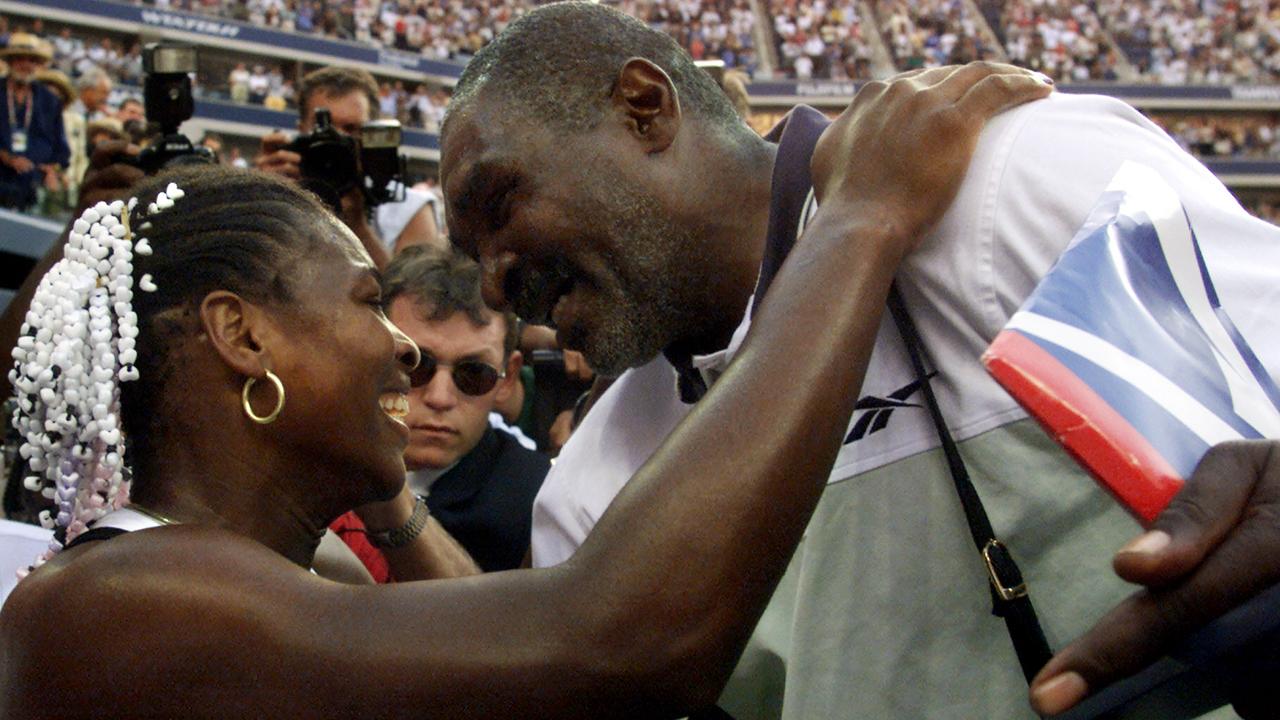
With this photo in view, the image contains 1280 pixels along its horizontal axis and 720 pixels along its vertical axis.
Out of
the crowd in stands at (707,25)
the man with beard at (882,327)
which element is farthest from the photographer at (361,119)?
the crowd in stands at (707,25)

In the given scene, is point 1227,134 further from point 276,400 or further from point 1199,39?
point 276,400

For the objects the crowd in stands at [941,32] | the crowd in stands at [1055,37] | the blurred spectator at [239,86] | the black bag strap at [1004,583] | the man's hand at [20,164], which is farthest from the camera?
the crowd in stands at [1055,37]

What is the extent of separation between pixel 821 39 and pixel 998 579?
109ft

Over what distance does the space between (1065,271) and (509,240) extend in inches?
44.9

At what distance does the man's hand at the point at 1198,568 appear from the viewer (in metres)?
0.97

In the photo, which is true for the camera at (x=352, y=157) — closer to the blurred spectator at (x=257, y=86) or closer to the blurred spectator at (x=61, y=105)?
the blurred spectator at (x=61, y=105)

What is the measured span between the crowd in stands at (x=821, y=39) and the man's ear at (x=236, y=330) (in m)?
31.3

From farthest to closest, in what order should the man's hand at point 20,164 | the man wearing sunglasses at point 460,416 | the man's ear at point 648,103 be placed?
1. the man's hand at point 20,164
2. the man wearing sunglasses at point 460,416
3. the man's ear at point 648,103

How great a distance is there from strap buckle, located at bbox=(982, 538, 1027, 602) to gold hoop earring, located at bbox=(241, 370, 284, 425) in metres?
0.91

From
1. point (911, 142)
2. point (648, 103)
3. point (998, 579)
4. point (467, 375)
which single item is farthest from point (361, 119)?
point (998, 579)

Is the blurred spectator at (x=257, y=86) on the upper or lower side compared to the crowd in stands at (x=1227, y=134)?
upper

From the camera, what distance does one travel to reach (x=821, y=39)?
110 feet

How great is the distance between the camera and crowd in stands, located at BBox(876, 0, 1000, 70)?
32250 mm

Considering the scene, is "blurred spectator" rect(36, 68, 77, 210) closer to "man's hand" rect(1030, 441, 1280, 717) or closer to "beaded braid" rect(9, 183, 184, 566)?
"beaded braid" rect(9, 183, 184, 566)
